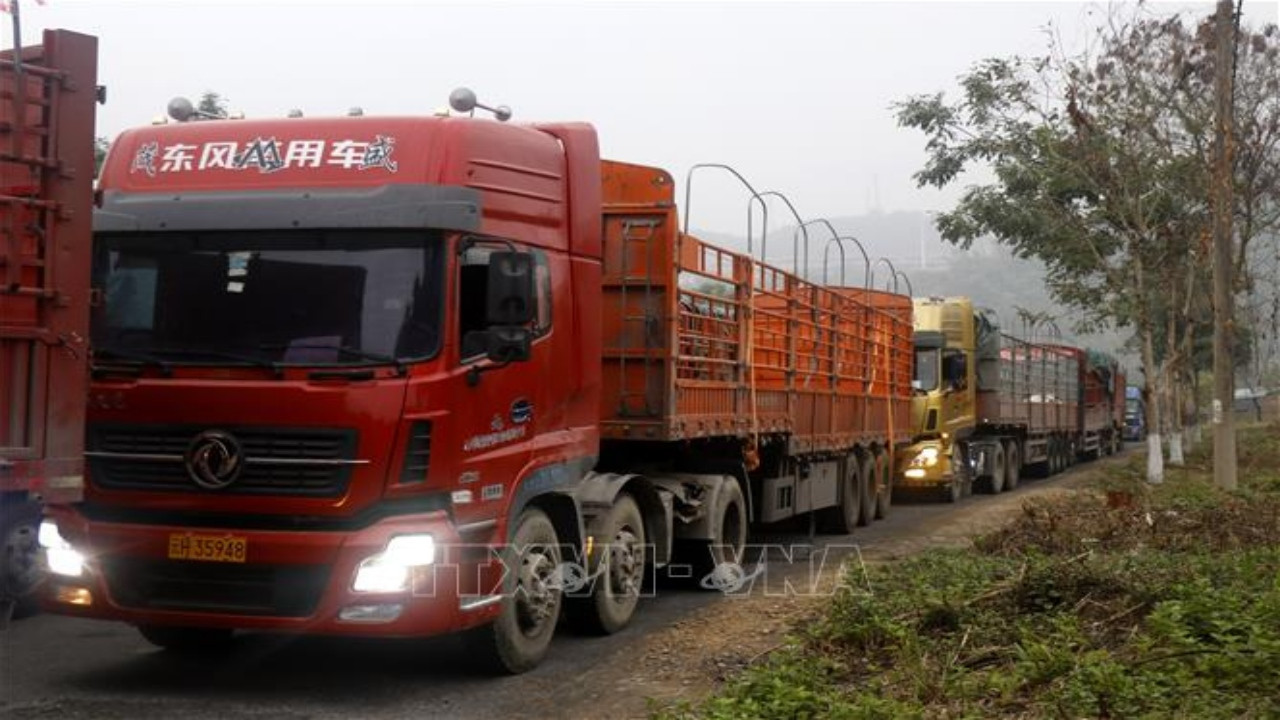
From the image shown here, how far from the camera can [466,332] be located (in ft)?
19.8

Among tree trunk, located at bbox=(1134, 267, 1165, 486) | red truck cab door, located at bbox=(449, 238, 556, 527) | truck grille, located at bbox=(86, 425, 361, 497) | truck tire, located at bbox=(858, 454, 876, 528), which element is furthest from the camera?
tree trunk, located at bbox=(1134, 267, 1165, 486)

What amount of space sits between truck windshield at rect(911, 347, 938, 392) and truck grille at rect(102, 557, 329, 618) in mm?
13331

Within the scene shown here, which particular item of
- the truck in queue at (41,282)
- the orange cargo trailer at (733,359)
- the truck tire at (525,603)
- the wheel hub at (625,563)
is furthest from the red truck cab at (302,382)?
the orange cargo trailer at (733,359)

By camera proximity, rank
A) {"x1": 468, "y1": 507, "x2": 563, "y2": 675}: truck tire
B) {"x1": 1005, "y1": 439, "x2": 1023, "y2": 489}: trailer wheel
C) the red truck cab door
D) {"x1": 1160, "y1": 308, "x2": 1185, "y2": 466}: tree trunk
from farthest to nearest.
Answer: {"x1": 1005, "y1": 439, "x2": 1023, "y2": 489}: trailer wheel, {"x1": 1160, "y1": 308, "x2": 1185, "y2": 466}: tree trunk, {"x1": 468, "y1": 507, "x2": 563, "y2": 675}: truck tire, the red truck cab door

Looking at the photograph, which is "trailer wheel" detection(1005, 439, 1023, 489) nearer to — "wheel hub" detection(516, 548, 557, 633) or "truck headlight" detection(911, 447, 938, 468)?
"truck headlight" detection(911, 447, 938, 468)

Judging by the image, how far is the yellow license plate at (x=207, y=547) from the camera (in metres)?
5.73

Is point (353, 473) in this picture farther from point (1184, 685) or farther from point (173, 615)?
point (1184, 685)

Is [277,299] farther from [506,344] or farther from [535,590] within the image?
[535,590]

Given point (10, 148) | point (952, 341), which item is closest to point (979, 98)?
point (952, 341)

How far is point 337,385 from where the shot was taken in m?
5.67

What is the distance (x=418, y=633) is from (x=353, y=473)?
832 millimetres

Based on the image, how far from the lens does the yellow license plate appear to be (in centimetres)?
573

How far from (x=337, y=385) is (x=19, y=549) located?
155 cm

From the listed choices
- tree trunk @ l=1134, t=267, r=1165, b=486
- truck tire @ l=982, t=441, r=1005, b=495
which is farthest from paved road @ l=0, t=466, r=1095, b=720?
tree trunk @ l=1134, t=267, r=1165, b=486
